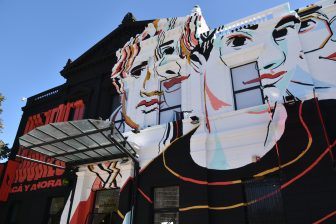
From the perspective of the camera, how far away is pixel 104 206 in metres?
10.5

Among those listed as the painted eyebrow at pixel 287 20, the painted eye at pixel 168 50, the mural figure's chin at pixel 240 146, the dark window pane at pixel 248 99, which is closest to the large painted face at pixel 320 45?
the painted eyebrow at pixel 287 20

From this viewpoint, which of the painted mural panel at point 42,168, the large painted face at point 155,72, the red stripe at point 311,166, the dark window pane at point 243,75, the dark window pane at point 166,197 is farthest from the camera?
the painted mural panel at point 42,168

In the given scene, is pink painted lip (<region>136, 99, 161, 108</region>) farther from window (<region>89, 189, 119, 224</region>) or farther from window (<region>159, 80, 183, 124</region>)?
window (<region>89, 189, 119, 224</region>)

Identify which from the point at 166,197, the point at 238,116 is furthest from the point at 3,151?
the point at 238,116

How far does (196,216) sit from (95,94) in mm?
7689

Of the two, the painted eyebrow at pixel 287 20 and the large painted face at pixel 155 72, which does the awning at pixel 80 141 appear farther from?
the painted eyebrow at pixel 287 20

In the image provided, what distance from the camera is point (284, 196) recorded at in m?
7.44

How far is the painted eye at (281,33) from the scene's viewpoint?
32.3 feet

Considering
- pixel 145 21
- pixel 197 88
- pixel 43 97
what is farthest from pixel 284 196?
pixel 43 97

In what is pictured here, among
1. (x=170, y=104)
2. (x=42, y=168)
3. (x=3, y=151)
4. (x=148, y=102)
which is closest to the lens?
(x=170, y=104)

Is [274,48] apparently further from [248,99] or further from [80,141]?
[80,141]

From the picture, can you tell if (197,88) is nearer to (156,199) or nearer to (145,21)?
(156,199)

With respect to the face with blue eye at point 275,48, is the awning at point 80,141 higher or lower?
lower

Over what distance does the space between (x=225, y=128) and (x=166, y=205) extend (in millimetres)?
3100
